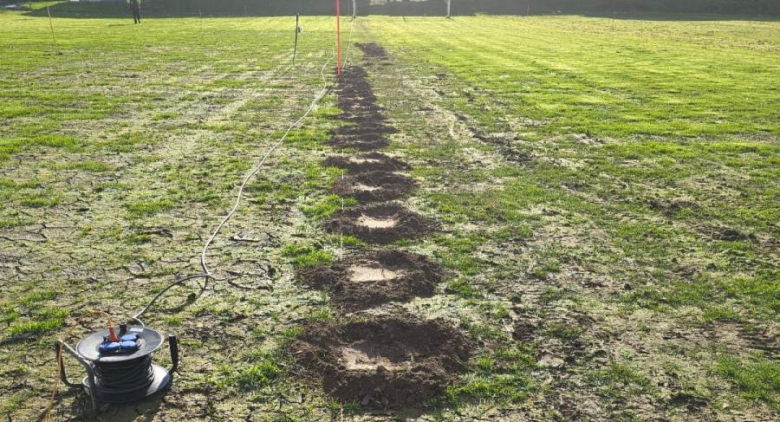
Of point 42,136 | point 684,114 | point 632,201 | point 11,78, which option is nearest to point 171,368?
point 632,201

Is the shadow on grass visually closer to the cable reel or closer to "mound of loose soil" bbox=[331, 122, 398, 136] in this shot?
"mound of loose soil" bbox=[331, 122, 398, 136]

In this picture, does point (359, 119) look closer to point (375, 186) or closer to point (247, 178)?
point (247, 178)

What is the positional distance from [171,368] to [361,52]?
83.6 ft

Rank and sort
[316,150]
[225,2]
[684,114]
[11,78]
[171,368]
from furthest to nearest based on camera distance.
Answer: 1. [225,2]
2. [11,78]
3. [684,114]
4. [316,150]
5. [171,368]

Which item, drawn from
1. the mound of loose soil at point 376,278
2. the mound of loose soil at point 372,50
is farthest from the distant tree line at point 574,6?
the mound of loose soil at point 376,278

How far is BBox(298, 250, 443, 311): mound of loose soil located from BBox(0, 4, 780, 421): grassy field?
0.17 meters

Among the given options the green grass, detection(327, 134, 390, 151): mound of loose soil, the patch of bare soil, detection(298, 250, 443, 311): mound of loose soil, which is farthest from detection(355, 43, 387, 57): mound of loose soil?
the green grass

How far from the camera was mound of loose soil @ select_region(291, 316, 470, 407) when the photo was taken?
172 inches

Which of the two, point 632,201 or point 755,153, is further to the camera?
point 755,153

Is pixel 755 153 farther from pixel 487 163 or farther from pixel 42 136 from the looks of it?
pixel 42 136

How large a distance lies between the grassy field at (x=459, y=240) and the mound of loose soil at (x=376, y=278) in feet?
0.55

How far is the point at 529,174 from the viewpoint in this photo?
9672 mm

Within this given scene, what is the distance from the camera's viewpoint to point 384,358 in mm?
4805

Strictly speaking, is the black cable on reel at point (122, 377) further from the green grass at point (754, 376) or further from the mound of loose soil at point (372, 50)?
the mound of loose soil at point (372, 50)
